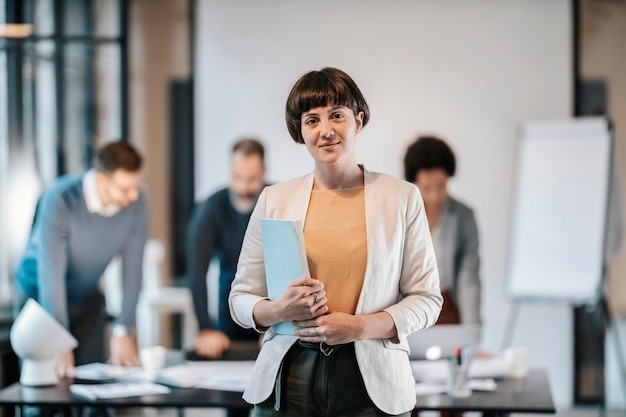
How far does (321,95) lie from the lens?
1.84m

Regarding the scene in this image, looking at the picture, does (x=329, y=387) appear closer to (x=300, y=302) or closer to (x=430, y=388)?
(x=300, y=302)

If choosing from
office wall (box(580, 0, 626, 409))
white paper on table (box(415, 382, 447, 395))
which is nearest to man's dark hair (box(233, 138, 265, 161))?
white paper on table (box(415, 382, 447, 395))

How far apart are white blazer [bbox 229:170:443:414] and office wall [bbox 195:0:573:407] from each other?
3.76 meters

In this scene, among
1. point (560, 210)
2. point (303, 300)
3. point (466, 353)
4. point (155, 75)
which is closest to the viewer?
point (303, 300)

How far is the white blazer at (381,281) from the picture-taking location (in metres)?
1.84

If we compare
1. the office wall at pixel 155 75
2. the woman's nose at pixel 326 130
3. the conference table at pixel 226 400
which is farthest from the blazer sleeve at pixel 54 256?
the office wall at pixel 155 75

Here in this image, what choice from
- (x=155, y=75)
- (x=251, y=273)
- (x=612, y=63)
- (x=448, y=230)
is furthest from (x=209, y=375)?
(x=612, y=63)

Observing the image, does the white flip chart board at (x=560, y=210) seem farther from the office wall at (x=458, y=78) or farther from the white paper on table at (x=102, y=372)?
the white paper on table at (x=102, y=372)

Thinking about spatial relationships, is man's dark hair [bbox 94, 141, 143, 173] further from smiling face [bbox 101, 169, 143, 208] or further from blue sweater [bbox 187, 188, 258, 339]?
blue sweater [bbox 187, 188, 258, 339]

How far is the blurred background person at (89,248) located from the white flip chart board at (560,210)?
8.13 feet

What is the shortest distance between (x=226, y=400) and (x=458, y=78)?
343cm

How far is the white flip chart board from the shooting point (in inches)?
207

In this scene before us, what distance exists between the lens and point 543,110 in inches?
228

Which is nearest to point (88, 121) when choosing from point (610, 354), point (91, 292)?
point (91, 292)
